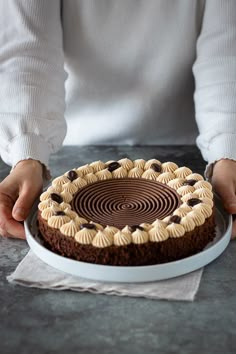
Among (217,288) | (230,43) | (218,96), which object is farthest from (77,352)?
(230,43)

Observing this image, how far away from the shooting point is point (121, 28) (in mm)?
1507

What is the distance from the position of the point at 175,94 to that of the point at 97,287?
0.74m

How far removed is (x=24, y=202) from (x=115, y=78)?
0.53 m

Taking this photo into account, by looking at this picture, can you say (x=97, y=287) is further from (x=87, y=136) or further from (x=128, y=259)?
(x=87, y=136)

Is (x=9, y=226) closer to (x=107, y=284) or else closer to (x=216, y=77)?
(x=107, y=284)

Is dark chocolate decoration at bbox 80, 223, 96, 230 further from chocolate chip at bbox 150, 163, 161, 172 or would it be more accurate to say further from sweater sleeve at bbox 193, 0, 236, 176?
sweater sleeve at bbox 193, 0, 236, 176

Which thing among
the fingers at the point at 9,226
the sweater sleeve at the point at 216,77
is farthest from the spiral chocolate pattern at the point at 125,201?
the sweater sleeve at the point at 216,77

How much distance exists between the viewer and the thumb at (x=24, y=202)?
1108 millimetres

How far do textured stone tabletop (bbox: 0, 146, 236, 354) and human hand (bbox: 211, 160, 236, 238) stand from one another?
0.12 meters

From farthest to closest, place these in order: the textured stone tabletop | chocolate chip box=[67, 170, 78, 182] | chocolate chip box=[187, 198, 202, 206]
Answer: chocolate chip box=[67, 170, 78, 182] < chocolate chip box=[187, 198, 202, 206] < the textured stone tabletop

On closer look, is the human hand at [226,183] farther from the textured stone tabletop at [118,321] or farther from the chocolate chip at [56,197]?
the chocolate chip at [56,197]

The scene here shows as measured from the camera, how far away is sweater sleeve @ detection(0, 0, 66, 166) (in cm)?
131

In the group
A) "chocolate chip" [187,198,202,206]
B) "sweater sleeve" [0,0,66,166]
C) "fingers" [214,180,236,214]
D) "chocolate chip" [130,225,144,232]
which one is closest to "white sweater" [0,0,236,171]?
"sweater sleeve" [0,0,66,166]

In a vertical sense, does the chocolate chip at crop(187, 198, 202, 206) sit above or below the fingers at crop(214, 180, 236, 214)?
above
